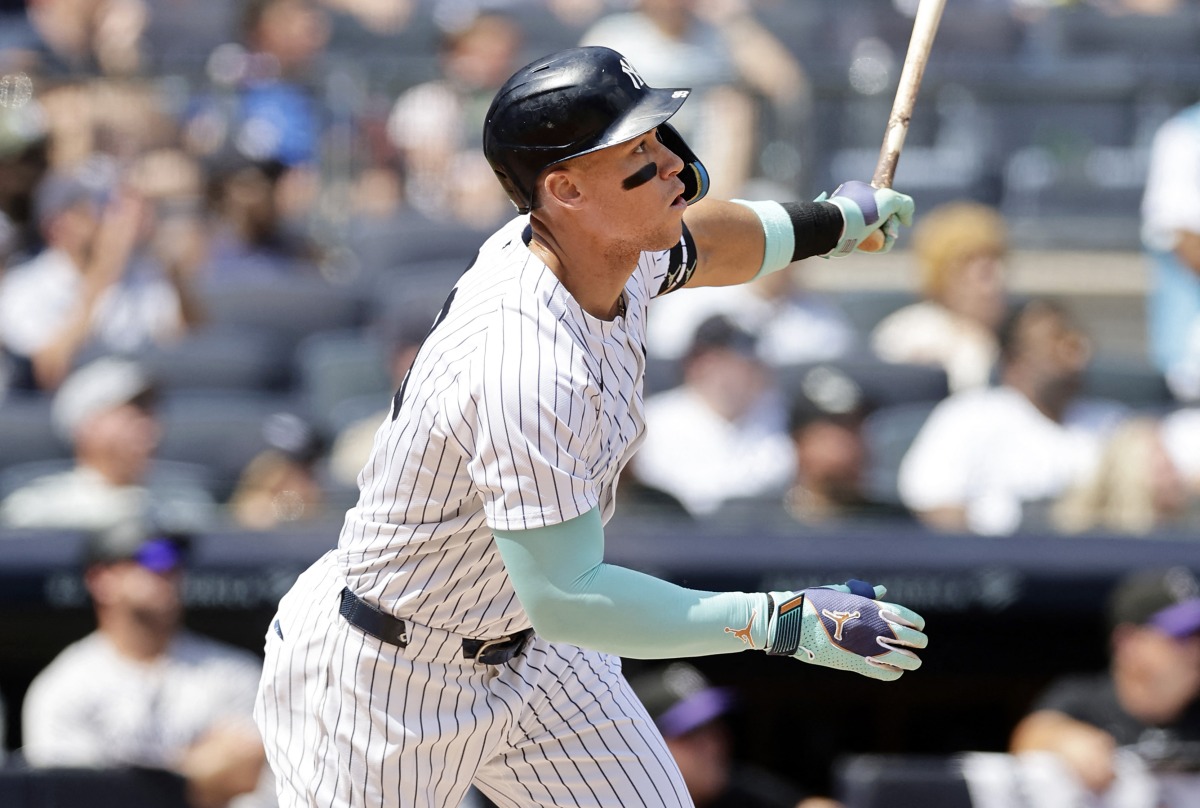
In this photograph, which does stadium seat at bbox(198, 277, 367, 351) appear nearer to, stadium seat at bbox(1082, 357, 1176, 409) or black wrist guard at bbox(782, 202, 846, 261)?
stadium seat at bbox(1082, 357, 1176, 409)

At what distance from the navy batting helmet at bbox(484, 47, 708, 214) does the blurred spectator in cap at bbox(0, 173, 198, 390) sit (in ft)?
14.2

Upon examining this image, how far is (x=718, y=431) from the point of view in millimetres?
5594

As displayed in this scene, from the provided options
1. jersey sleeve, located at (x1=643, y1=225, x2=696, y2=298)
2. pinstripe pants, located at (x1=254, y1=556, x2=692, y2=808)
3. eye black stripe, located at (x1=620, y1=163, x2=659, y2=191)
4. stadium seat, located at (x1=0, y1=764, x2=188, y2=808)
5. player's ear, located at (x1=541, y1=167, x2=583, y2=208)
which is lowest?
stadium seat, located at (x1=0, y1=764, x2=188, y2=808)

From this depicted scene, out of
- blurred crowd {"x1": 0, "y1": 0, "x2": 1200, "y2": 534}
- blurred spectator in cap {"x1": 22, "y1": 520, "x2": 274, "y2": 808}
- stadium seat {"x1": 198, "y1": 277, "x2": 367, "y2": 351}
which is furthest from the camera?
stadium seat {"x1": 198, "y1": 277, "x2": 367, "y2": 351}

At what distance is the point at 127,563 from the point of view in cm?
461

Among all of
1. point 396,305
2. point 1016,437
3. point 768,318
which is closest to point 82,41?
point 396,305

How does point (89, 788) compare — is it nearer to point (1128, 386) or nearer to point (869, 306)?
point (869, 306)

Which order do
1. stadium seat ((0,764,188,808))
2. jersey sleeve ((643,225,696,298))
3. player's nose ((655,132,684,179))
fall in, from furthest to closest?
1. stadium seat ((0,764,188,808))
2. jersey sleeve ((643,225,696,298))
3. player's nose ((655,132,684,179))

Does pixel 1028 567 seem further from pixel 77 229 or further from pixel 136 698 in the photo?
pixel 77 229

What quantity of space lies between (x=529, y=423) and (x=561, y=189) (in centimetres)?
33

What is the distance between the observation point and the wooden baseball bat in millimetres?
2932

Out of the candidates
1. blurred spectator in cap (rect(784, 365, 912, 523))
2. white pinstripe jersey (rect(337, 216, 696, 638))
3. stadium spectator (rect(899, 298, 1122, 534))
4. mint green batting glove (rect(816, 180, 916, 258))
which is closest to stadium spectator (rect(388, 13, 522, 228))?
blurred spectator in cap (rect(784, 365, 912, 523))

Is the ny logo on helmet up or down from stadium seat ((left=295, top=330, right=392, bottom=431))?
up

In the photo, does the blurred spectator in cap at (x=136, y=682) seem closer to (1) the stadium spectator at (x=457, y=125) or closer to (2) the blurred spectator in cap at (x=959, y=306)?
(2) the blurred spectator in cap at (x=959, y=306)
